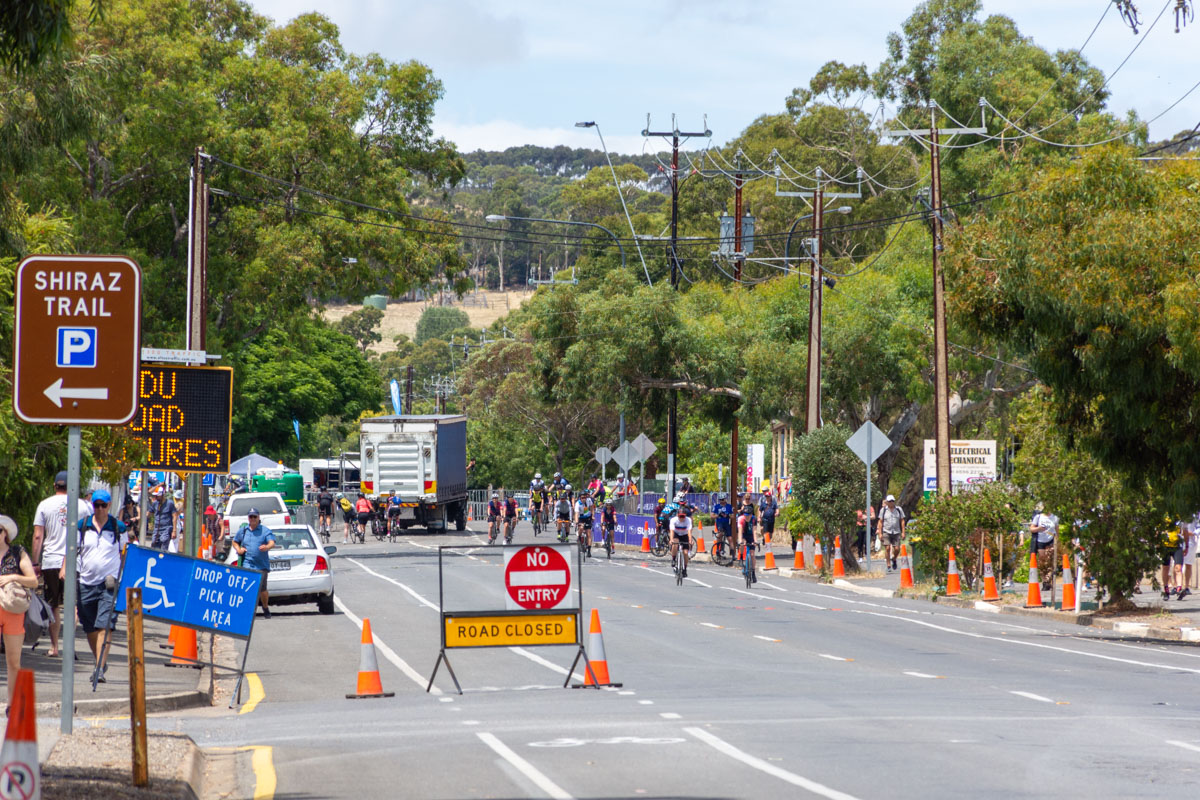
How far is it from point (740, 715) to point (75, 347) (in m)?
6.96

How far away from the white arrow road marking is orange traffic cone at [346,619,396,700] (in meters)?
6.88

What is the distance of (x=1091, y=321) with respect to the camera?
21766mm

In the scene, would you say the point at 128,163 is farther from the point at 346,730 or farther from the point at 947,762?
the point at 947,762

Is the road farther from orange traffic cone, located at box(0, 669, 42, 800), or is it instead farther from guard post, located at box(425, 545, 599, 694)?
orange traffic cone, located at box(0, 669, 42, 800)

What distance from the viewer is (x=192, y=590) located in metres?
14.9

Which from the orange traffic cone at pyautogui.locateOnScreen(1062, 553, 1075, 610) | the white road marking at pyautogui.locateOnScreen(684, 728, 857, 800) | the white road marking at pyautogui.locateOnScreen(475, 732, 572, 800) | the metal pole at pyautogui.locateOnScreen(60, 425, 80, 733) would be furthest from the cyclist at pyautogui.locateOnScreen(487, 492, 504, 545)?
the metal pole at pyautogui.locateOnScreen(60, 425, 80, 733)

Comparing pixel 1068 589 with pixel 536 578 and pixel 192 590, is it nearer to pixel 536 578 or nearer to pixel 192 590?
pixel 536 578

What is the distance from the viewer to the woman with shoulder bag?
13.1 m

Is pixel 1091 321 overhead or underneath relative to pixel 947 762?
overhead

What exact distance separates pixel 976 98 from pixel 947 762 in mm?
51051

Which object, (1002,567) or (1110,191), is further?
(1002,567)

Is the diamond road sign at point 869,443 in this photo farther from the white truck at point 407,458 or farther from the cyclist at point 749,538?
the white truck at point 407,458

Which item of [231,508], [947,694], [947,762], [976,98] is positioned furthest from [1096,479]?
[976,98]

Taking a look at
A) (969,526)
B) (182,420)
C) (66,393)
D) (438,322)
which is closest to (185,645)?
(182,420)
